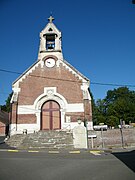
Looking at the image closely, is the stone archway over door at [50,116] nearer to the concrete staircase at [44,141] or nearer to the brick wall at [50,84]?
the brick wall at [50,84]

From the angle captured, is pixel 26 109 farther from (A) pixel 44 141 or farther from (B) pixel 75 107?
(A) pixel 44 141

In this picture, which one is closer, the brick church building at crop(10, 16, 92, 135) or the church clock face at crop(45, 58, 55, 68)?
the brick church building at crop(10, 16, 92, 135)

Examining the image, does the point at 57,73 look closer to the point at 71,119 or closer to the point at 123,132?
the point at 71,119

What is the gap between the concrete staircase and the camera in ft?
46.4

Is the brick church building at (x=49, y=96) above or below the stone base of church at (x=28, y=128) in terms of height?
above

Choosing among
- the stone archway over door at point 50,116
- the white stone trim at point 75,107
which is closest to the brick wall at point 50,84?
the white stone trim at point 75,107

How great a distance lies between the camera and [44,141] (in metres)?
15.1

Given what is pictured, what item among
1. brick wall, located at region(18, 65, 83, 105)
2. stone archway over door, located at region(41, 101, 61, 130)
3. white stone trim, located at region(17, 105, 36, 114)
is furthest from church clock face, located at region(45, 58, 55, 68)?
white stone trim, located at region(17, 105, 36, 114)

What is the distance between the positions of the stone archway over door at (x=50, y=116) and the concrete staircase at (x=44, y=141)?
3.07m

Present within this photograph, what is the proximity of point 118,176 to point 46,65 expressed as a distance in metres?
17.6

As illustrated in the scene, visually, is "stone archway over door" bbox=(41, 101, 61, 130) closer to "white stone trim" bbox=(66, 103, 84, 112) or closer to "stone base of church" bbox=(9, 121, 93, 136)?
"stone base of church" bbox=(9, 121, 93, 136)

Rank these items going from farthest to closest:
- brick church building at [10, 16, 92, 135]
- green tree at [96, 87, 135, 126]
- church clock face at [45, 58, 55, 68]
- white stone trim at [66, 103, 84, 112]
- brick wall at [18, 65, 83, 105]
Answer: green tree at [96, 87, 135, 126], church clock face at [45, 58, 55, 68], brick wall at [18, 65, 83, 105], white stone trim at [66, 103, 84, 112], brick church building at [10, 16, 92, 135]

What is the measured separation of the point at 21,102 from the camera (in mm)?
20219

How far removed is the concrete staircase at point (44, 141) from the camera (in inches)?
556
